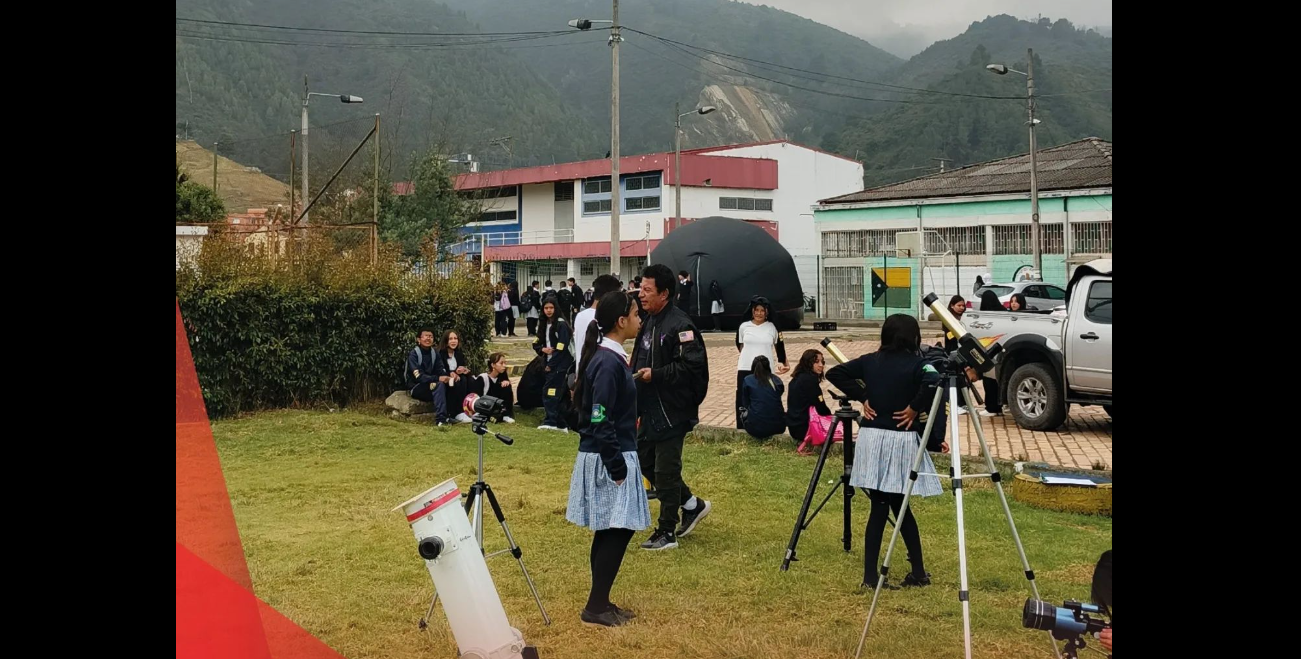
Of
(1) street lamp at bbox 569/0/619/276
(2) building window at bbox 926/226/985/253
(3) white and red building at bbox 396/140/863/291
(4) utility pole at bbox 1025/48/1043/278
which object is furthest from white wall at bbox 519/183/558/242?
(1) street lamp at bbox 569/0/619/276

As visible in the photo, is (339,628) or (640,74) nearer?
(339,628)

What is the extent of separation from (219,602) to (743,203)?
1896 inches

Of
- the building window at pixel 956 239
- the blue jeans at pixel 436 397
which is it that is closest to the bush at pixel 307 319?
the blue jeans at pixel 436 397

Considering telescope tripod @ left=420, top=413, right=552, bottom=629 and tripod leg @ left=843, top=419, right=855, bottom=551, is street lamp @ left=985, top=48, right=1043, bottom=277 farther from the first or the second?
telescope tripod @ left=420, top=413, right=552, bottom=629

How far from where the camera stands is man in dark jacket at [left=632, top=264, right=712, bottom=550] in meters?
7.30

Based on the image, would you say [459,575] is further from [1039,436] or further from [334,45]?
[334,45]

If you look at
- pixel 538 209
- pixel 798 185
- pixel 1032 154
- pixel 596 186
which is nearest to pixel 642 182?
pixel 596 186

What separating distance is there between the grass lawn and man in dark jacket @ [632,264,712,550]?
40 centimetres

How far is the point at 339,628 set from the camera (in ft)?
19.2
